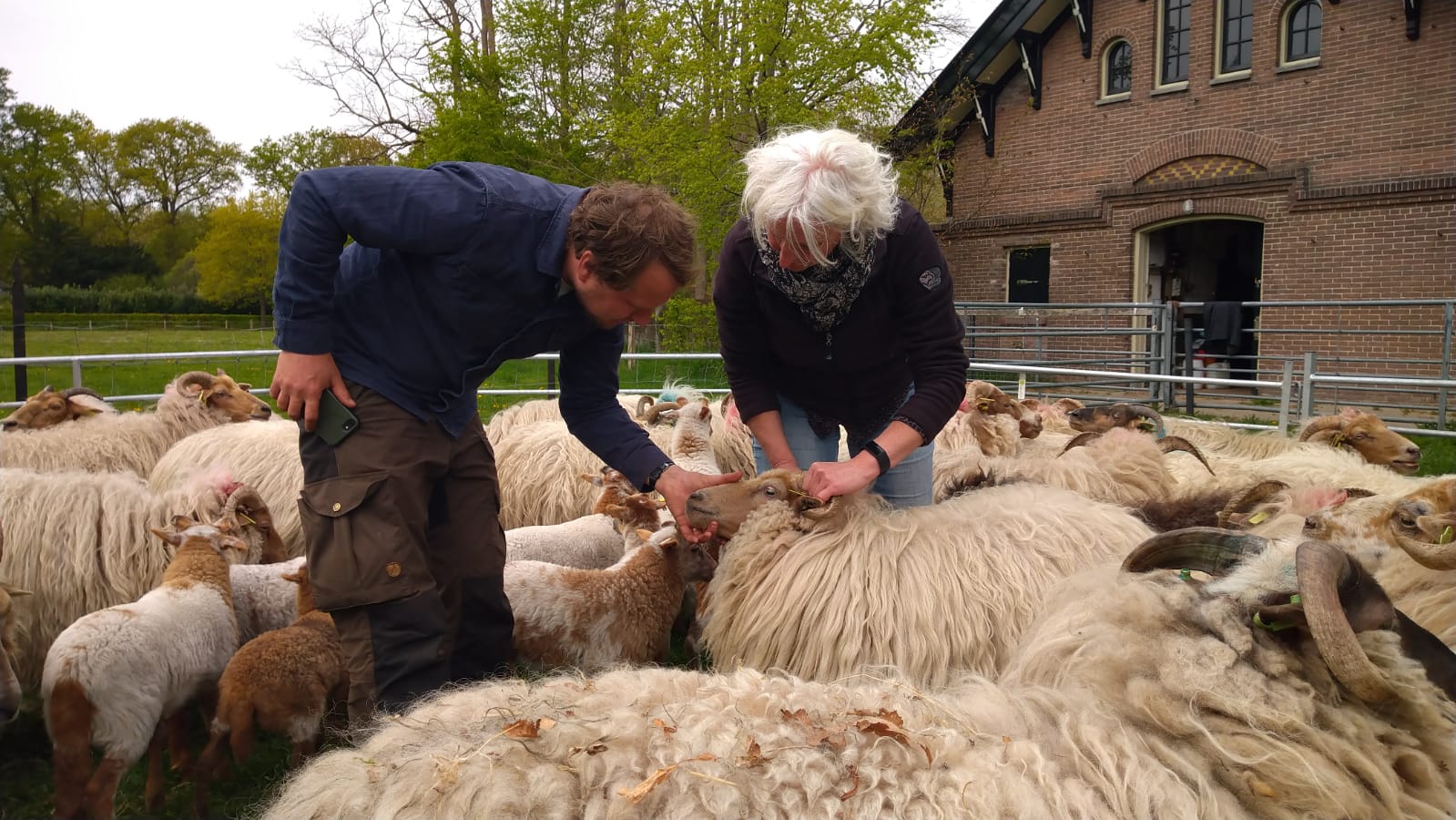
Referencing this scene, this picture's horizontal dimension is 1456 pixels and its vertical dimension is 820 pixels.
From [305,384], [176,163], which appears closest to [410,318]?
[305,384]


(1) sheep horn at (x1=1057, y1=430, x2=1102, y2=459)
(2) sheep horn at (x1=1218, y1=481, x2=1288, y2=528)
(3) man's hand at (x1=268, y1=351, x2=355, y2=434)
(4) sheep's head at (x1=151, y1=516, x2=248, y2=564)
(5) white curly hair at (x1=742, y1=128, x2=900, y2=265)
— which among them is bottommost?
(4) sheep's head at (x1=151, y1=516, x2=248, y2=564)

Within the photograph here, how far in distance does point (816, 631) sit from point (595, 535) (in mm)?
2126

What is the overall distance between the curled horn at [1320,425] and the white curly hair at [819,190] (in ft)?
16.3

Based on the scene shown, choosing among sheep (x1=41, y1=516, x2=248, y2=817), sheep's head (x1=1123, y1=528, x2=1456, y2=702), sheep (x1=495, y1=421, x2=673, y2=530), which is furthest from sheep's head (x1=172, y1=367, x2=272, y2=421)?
sheep's head (x1=1123, y1=528, x2=1456, y2=702)

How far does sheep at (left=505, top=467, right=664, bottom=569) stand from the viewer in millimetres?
Answer: 4723

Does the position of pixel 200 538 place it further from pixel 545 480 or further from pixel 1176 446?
pixel 1176 446

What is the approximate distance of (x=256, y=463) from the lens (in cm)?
555

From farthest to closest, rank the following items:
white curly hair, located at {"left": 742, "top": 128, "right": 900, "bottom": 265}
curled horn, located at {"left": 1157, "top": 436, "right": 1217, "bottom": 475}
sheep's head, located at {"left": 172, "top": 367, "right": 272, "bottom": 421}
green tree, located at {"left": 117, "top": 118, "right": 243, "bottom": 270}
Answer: green tree, located at {"left": 117, "top": 118, "right": 243, "bottom": 270} → sheep's head, located at {"left": 172, "top": 367, "right": 272, "bottom": 421} → curled horn, located at {"left": 1157, "top": 436, "right": 1217, "bottom": 475} → white curly hair, located at {"left": 742, "top": 128, "right": 900, "bottom": 265}

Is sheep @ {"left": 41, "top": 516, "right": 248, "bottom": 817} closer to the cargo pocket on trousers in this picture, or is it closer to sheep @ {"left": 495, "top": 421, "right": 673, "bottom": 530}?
the cargo pocket on trousers

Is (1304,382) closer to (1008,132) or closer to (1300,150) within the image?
(1300,150)

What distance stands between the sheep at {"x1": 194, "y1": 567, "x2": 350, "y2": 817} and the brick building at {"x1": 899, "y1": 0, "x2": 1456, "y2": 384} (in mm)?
13859

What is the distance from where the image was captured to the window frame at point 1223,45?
1570cm

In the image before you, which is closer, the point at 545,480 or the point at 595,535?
the point at 595,535

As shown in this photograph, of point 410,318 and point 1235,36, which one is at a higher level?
point 1235,36
